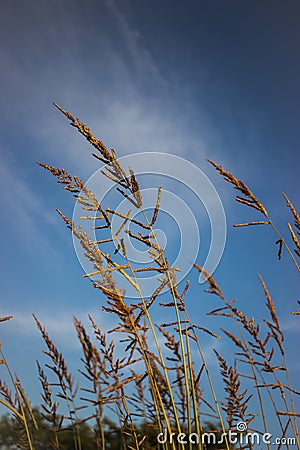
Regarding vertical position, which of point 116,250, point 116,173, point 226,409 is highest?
point 116,173

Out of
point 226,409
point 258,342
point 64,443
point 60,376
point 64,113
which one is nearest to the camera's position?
point 64,113

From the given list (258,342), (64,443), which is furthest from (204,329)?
(64,443)

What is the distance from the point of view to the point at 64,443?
1184 centimetres

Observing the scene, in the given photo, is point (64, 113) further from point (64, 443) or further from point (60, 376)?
point (64, 443)

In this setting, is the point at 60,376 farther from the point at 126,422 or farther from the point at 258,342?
the point at 258,342

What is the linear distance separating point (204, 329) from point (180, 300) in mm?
179

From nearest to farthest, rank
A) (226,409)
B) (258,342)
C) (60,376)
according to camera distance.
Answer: (258,342) → (226,409) → (60,376)

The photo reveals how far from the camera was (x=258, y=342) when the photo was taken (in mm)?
2537

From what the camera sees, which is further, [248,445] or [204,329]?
[248,445]

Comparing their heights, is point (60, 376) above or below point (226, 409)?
above

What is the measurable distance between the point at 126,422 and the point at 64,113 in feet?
5.05

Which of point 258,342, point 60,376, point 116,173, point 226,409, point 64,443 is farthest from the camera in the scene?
point 64,443

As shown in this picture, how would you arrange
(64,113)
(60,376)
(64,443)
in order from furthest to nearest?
(64,443), (60,376), (64,113)

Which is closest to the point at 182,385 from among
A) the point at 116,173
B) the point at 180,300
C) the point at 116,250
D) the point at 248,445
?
the point at 248,445
